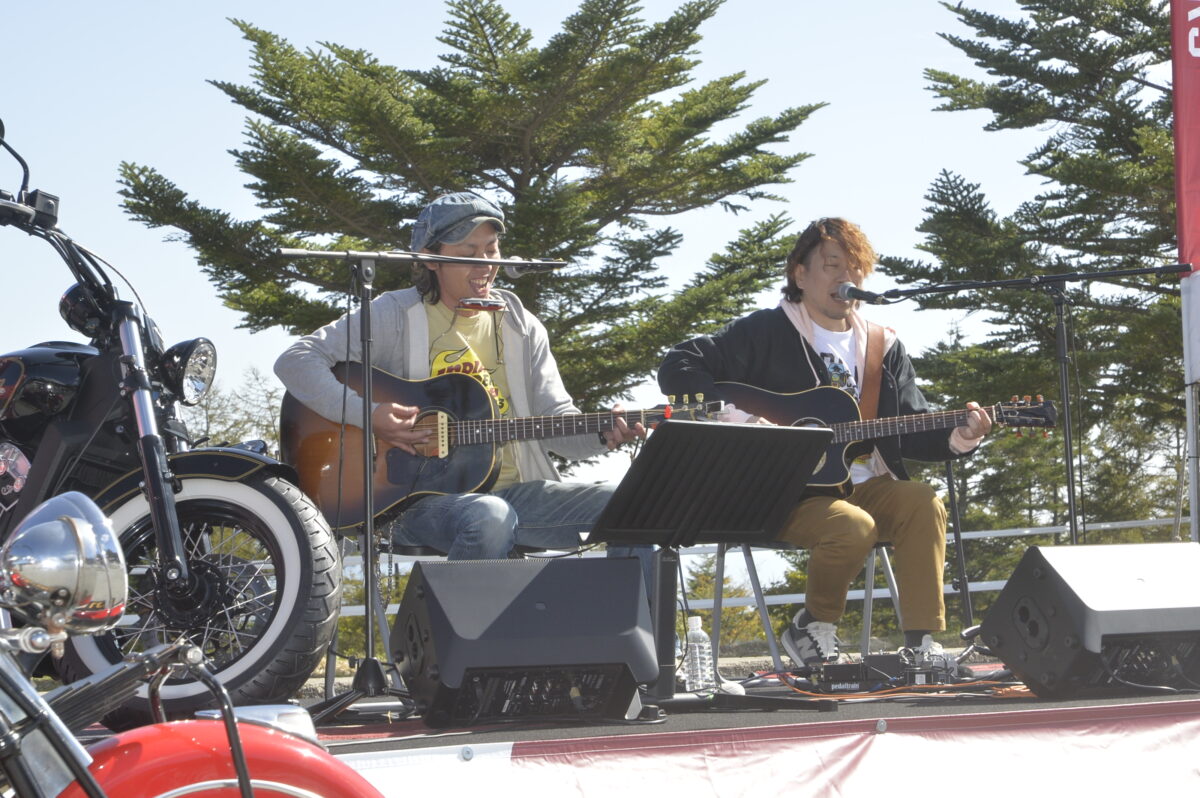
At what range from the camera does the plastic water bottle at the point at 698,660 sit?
3795mm

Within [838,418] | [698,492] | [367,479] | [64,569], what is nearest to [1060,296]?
[838,418]

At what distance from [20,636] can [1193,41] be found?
16.9ft

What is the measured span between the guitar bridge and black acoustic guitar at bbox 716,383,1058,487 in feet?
3.26

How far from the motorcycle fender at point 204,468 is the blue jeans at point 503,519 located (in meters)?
0.69

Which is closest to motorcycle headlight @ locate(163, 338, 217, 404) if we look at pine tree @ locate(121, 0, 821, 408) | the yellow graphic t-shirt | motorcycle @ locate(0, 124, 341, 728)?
motorcycle @ locate(0, 124, 341, 728)

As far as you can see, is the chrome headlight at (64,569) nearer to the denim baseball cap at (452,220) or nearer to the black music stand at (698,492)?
the black music stand at (698,492)

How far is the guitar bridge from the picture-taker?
11.7 ft

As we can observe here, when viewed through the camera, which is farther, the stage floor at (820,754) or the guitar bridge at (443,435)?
the guitar bridge at (443,435)

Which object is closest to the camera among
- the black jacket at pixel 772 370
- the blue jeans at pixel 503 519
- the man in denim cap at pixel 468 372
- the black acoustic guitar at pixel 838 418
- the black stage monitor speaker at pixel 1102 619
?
the black stage monitor speaker at pixel 1102 619

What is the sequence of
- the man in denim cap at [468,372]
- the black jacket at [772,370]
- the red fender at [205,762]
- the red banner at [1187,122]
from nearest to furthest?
the red fender at [205,762], the man in denim cap at [468,372], the black jacket at [772,370], the red banner at [1187,122]

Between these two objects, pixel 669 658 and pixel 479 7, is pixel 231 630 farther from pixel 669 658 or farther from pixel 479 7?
pixel 479 7

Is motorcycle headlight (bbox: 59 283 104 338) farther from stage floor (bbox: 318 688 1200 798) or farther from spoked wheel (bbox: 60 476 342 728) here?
stage floor (bbox: 318 688 1200 798)

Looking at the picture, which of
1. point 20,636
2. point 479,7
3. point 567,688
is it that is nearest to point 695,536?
point 567,688

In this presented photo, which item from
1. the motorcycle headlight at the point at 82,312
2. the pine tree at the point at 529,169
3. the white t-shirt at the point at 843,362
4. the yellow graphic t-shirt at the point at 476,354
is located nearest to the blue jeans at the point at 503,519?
the yellow graphic t-shirt at the point at 476,354
